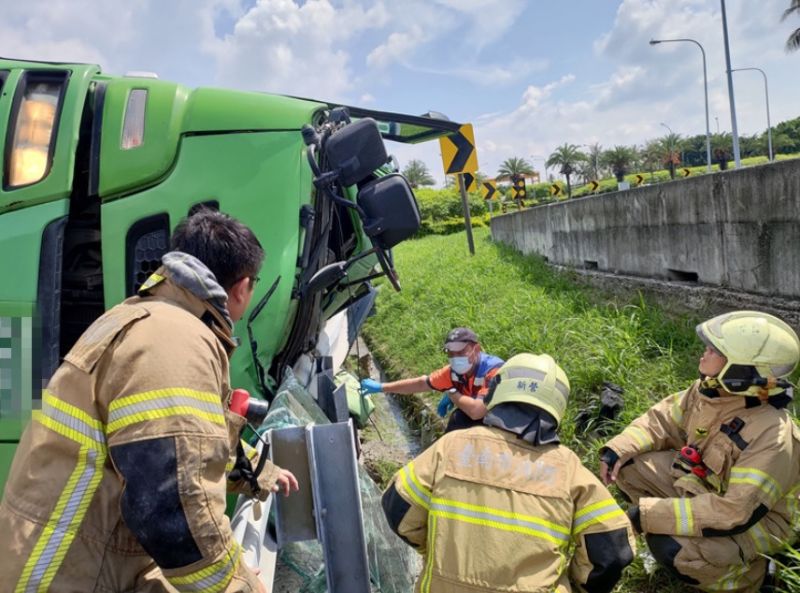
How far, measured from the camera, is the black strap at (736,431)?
2185 mm

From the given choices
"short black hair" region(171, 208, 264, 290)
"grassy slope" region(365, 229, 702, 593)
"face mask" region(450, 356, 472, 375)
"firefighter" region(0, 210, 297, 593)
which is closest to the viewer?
"firefighter" region(0, 210, 297, 593)

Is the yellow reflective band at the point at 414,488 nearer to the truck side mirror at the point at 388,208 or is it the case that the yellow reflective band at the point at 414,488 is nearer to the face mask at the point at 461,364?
the truck side mirror at the point at 388,208

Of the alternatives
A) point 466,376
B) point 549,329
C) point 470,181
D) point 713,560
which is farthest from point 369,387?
point 470,181

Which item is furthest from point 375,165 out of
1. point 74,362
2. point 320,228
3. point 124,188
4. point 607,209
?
point 607,209

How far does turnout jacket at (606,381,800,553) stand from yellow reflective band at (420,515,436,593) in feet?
3.07

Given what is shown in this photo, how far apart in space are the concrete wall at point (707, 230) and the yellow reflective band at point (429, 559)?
2.62 meters

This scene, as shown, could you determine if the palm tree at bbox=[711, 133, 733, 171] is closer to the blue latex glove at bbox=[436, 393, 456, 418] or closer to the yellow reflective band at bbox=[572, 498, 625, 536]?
the blue latex glove at bbox=[436, 393, 456, 418]

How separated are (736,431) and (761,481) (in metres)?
0.23

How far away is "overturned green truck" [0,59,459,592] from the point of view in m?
2.16

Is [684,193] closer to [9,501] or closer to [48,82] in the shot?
[48,82]

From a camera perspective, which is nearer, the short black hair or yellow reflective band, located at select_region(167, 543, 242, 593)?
yellow reflective band, located at select_region(167, 543, 242, 593)

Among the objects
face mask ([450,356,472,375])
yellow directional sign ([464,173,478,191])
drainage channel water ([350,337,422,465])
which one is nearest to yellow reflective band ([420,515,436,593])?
face mask ([450,356,472,375])

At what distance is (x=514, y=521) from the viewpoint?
1.81 meters

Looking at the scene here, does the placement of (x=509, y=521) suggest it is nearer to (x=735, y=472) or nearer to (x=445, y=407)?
(x=735, y=472)
